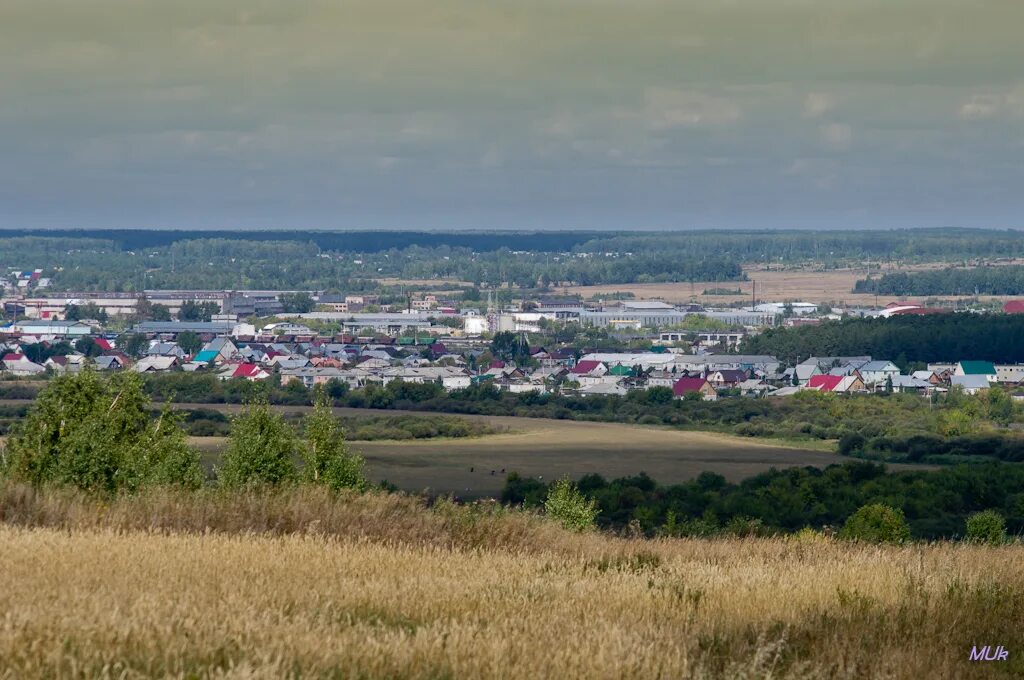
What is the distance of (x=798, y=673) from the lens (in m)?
6.85

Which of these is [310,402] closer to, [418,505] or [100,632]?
[418,505]

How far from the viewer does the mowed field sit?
142 ft

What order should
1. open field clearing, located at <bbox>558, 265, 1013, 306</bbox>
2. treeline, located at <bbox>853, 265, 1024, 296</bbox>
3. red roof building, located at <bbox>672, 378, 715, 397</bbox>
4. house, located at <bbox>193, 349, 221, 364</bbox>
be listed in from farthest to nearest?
treeline, located at <bbox>853, 265, 1024, 296</bbox>
open field clearing, located at <bbox>558, 265, 1013, 306</bbox>
house, located at <bbox>193, 349, 221, 364</bbox>
red roof building, located at <bbox>672, 378, 715, 397</bbox>

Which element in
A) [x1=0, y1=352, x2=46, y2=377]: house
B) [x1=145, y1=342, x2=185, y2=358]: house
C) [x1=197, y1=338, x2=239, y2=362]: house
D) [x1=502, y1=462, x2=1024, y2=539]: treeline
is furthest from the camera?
[x1=145, y1=342, x2=185, y2=358]: house

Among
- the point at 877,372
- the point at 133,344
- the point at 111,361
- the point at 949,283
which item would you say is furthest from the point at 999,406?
the point at 949,283

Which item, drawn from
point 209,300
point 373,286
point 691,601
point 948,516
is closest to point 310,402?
point 948,516

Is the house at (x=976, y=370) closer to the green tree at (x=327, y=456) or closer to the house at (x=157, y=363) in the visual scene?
the house at (x=157, y=363)

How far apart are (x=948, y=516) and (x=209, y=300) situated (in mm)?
134225

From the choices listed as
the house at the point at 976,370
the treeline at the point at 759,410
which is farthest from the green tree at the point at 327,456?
the house at the point at 976,370

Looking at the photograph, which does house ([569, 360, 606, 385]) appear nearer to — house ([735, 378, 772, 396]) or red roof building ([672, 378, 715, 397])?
red roof building ([672, 378, 715, 397])

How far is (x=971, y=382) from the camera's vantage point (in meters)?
84.6

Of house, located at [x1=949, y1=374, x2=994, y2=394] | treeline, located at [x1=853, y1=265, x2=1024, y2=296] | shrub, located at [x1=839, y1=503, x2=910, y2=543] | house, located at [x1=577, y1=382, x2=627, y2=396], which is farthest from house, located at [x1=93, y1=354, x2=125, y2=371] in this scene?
treeline, located at [x1=853, y1=265, x2=1024, y2=296]

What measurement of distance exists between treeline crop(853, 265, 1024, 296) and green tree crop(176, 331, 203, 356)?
288 feet

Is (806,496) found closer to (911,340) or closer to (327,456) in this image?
(327,456)
